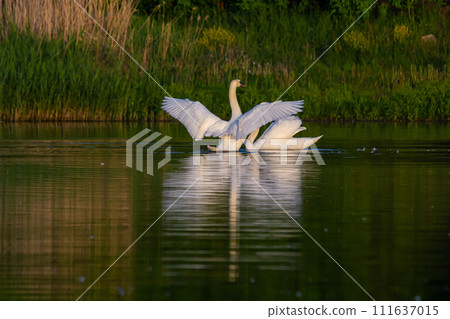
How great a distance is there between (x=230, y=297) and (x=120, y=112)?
A: 21063 millimetres

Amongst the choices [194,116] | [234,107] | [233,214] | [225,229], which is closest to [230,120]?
[194,116]

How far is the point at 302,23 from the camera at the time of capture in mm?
38344

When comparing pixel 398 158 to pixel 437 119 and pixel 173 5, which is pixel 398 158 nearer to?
pixel 437 119

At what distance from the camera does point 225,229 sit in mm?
9906

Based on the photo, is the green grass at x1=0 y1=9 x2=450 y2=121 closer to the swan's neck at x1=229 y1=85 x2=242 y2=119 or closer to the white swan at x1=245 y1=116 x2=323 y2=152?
the swan's neck at x1=229 y1=85 x2=242 y2=119

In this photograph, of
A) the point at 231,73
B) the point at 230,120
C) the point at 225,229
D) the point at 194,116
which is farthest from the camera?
the point at 231,73

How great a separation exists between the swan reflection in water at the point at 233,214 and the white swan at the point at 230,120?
1175 millimetres

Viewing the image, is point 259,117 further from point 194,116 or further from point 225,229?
point 225,229

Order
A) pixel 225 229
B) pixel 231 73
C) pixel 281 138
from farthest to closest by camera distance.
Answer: pixel 231 73
pixel 281 138
pixel 225 229

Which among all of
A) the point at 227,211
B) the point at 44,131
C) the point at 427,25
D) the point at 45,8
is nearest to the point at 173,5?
the point at 427,25

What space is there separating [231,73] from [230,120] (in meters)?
12.9

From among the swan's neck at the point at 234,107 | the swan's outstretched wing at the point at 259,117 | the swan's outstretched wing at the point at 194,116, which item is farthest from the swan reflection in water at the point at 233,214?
the swan's neck at the point at 234,107

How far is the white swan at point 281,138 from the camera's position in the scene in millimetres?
19484
